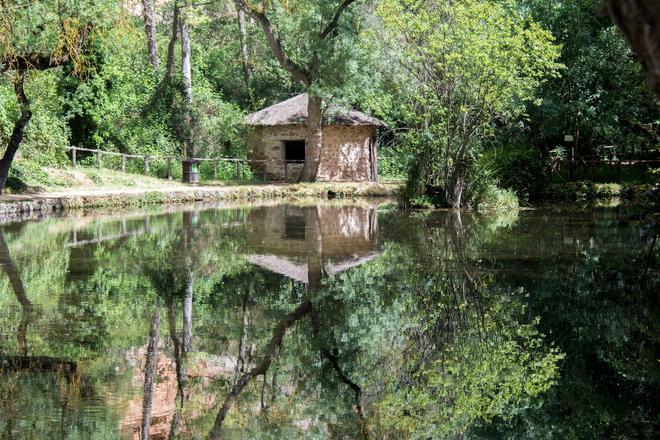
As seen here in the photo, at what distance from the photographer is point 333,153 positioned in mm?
38344

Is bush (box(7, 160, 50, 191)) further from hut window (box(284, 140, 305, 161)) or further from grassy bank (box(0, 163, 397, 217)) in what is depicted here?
hut window (box(284, 140, 305, 161))

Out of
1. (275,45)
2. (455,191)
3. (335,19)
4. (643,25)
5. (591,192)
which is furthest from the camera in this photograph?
(275,45)

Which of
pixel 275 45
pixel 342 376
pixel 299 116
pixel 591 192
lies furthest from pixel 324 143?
pixel 342 376

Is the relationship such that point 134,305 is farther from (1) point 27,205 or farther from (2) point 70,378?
(1) point 27,205

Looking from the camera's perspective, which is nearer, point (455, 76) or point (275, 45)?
point (455, 76)

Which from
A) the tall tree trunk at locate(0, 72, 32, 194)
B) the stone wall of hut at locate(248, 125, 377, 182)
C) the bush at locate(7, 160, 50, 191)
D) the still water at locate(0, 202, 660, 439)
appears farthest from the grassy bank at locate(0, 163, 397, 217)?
the still water at locate(0, 202, 660, 439)

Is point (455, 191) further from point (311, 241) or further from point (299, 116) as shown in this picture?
point (299, 116)

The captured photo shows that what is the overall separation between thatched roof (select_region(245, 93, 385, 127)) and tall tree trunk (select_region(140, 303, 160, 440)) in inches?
1115

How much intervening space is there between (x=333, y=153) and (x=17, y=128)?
57.4 feet

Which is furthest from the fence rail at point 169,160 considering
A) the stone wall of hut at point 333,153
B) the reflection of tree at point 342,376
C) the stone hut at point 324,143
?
the reflection of tree at point 342,376

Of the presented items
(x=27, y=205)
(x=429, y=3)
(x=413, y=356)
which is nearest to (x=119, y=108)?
(x=27, y=205)

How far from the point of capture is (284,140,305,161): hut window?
4028cm

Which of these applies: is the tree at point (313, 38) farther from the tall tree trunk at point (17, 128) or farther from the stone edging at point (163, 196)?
the tall tree trunk at point (17, 128)

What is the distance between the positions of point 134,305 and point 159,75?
103 ft
